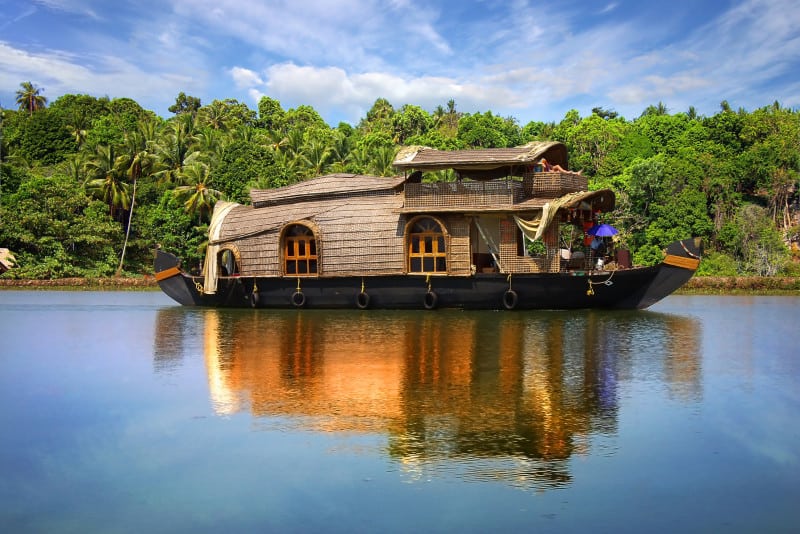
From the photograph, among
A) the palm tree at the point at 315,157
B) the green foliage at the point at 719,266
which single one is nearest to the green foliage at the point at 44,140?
the palm tree at the point at 315,157

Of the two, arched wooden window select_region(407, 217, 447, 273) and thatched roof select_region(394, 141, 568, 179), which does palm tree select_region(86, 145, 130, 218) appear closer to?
thatched roof select_region(394, 141, 568, 179)

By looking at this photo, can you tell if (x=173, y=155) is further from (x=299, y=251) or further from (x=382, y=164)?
(x=299, y=251)

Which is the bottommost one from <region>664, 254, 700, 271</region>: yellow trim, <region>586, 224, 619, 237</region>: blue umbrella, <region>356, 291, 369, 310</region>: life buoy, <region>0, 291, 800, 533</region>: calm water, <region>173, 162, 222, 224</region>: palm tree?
<region>0, 291, 800, 533</region>: calm water

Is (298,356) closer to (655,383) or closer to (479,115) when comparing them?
(655,383)

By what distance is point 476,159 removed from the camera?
62.2ft

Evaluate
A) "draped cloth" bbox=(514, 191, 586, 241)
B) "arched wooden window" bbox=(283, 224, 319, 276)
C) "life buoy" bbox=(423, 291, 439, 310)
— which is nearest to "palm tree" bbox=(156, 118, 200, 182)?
"arched wooden window" bbox=(283, 224, 319, 276)

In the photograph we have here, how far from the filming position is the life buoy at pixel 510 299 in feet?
60.6

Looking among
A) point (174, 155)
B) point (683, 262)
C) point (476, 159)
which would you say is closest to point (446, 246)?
point (476, 159)

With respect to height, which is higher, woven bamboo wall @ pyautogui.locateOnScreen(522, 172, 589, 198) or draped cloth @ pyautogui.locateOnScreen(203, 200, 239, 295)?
woven bamboo wall @ pyautogui.locateOnScreen(522, 172, 589, 198)

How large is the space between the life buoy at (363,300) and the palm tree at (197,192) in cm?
1746

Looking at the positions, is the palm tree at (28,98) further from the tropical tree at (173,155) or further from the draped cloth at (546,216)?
the draped cloth at (546,216)

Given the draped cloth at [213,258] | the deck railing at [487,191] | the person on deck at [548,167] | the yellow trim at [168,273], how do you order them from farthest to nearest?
1. the yellow trim at [168,273]
2. the draped cloth at [213,258]
3. the person on deck at [548,167]
4. the deck railing at [487,191]

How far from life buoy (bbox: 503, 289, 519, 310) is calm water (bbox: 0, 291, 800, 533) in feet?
15.5

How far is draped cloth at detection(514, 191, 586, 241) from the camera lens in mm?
18109
